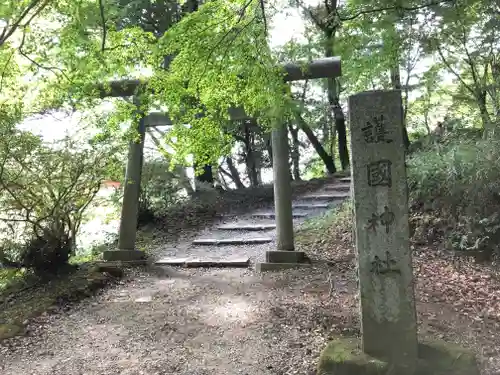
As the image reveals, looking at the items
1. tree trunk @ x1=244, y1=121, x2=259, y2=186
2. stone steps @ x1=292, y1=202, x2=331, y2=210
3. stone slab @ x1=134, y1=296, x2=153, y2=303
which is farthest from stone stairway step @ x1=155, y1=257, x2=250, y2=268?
tree trunk @ x1=244, y1=121, x2=259, y2=186

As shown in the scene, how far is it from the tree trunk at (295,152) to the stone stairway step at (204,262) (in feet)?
26.4

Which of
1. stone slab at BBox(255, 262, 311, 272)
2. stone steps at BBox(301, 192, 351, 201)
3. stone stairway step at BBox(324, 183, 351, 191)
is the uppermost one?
stone stairway step at BBox(324, 183, 351, 191)

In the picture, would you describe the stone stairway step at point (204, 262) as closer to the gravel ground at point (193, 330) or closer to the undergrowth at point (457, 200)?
the gravel ground at point (193, 330)

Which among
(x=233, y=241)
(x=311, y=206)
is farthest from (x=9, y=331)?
(x=311, y=206)

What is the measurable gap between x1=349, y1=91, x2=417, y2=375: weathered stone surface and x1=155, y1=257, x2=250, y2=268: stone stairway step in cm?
428

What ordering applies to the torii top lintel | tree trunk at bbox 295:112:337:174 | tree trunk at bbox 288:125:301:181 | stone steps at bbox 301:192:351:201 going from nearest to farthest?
1. the torii top lintel
2. stone steps at bbox 301:192:351:201
3. tree trunk at bbox 295:112:337:174
4. tree trunk at bbox 288:125:301:181

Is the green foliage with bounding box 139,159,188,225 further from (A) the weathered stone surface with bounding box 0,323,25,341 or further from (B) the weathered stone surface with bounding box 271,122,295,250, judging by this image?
(A) the weathered stone surface with bounding box 0,323,25,341

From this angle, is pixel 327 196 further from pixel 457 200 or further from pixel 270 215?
pixel 457 200

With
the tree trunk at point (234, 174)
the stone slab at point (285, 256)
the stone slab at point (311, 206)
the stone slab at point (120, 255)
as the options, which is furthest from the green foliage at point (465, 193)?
the tree trunk at point (234, 174)

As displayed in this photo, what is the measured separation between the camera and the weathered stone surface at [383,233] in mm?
3254

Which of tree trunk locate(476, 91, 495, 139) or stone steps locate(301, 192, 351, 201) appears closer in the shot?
tree trunk locate(476, 91, 495, 139)

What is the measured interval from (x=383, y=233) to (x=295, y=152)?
12.2m

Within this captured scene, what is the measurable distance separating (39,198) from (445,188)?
635 cm

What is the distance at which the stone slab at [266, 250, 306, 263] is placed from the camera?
22.7 feet
